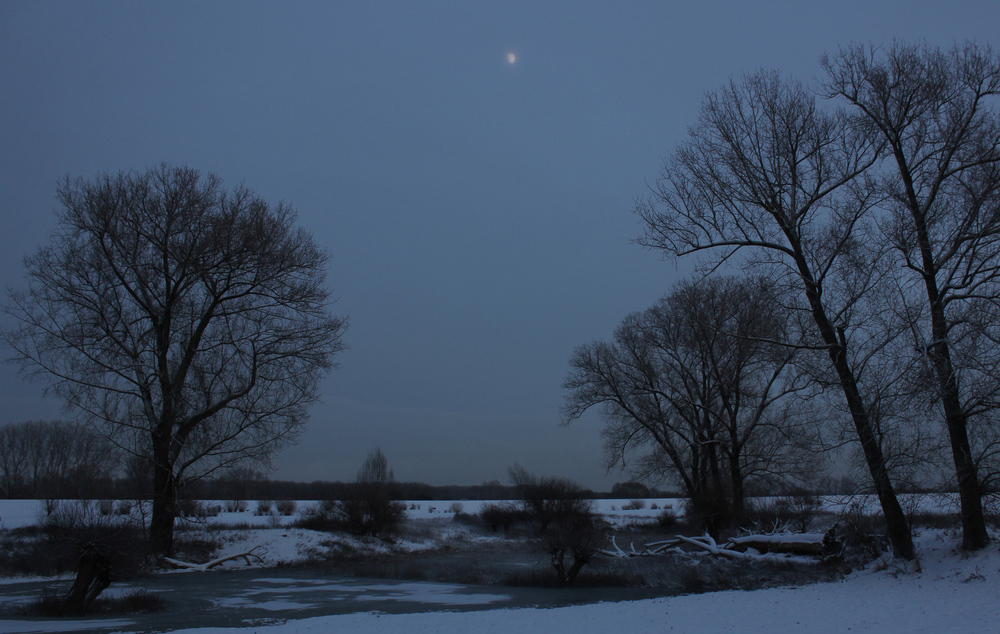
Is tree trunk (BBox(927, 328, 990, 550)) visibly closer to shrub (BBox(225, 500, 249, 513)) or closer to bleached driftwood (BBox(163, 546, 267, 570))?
bleached driftwood (BBox(163, 546, 267, 570))

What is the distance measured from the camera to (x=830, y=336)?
1577cm

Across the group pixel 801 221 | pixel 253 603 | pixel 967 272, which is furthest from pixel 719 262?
pixel 253 603

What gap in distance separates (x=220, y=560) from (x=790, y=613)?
19954 millimetres

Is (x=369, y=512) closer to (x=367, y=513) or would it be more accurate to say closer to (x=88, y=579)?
(x=367, y=513)

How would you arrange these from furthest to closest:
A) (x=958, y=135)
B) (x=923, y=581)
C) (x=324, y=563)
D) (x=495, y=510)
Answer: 1. (x=495, y=510)
2. (x=324, y=563)
3. (x=958, y=135)
4. (x=923, y=581)

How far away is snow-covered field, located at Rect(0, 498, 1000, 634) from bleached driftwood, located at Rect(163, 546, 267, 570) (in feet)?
37.2

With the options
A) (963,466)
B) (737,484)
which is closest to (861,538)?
(963,466)

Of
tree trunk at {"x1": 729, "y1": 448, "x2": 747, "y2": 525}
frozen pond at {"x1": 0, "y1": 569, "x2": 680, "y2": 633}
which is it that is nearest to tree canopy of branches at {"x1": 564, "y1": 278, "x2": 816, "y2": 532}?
tree trunk at {"x1": 729, "y1": 448, "x2": 747, "y2": 525}

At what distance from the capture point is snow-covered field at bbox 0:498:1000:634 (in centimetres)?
1002

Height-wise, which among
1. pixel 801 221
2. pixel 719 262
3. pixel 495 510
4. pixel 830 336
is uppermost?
pixel 801 221

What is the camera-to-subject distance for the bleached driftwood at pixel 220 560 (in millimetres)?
21312

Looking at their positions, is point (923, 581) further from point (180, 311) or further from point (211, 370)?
point (180, 311)

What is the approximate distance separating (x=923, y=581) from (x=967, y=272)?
284 inches

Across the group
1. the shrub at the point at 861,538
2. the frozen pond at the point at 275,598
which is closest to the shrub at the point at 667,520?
the shrub at the point at 861,538
